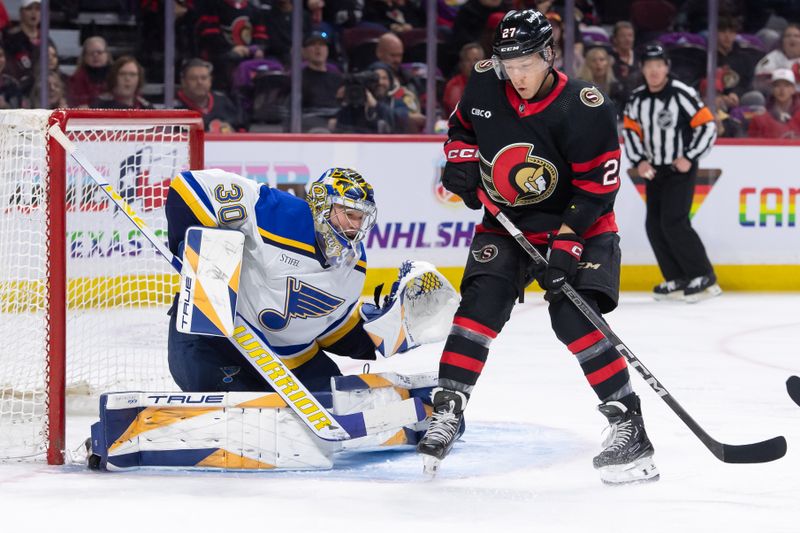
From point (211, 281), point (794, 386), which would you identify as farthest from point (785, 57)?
point (211, 281)

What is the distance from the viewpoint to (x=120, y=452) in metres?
2.77

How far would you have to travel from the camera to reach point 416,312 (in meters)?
3.06

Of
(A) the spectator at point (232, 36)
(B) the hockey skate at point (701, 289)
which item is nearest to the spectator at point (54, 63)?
(A) the spectator at point (232, 36)

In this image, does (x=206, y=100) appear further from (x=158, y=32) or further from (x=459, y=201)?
(x=459, y=201)

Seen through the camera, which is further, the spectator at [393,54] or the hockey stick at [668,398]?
the spectator at [393,54]

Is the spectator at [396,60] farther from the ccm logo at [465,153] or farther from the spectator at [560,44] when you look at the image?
the ccm logo at [465,153]

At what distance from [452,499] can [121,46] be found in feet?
13.0

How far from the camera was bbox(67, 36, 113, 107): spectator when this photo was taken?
5.94m

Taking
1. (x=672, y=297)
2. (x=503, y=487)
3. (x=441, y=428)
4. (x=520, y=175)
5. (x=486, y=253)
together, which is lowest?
(x=672, y=297)

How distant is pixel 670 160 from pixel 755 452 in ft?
11.5

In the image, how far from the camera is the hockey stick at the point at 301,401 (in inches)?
110

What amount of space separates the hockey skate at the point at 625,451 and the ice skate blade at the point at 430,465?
326mm

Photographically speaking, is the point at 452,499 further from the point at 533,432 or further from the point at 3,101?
the point at 3,101

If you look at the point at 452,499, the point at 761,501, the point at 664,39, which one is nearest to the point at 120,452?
the point at 452,499
